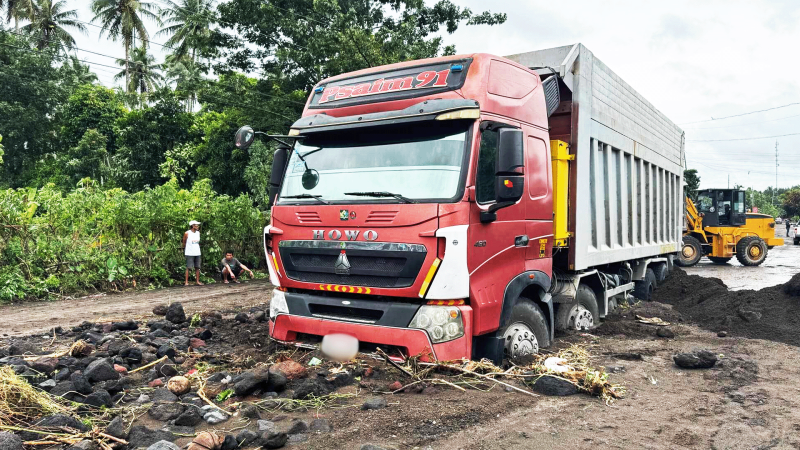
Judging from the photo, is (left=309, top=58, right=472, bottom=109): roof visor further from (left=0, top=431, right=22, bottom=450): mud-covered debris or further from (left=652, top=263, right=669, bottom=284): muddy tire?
(left=652, top=263, right=669, bottom=284): muddy tire

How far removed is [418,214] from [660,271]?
8.50 metres

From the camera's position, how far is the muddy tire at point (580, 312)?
728cm

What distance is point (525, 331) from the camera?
570cm

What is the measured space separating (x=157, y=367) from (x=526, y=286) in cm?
350

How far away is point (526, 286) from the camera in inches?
221

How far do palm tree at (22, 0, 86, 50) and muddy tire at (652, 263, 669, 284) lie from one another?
35.8m

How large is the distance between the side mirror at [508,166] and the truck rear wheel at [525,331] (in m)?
1.18

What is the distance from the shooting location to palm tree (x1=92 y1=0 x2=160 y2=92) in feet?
113

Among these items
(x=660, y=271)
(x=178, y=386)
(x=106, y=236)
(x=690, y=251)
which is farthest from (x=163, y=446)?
(x=690, y=251)

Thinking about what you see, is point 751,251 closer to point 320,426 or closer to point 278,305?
point 278,305

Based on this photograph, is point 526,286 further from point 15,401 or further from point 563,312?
point 15,401

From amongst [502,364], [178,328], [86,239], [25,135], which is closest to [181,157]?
[86,239]

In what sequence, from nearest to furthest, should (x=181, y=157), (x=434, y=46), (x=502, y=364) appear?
(x=502, y=364) < (x=434, y=46) < (x=181, y=157)

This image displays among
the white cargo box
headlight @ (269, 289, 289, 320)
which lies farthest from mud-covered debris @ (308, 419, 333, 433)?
the white cargo box
